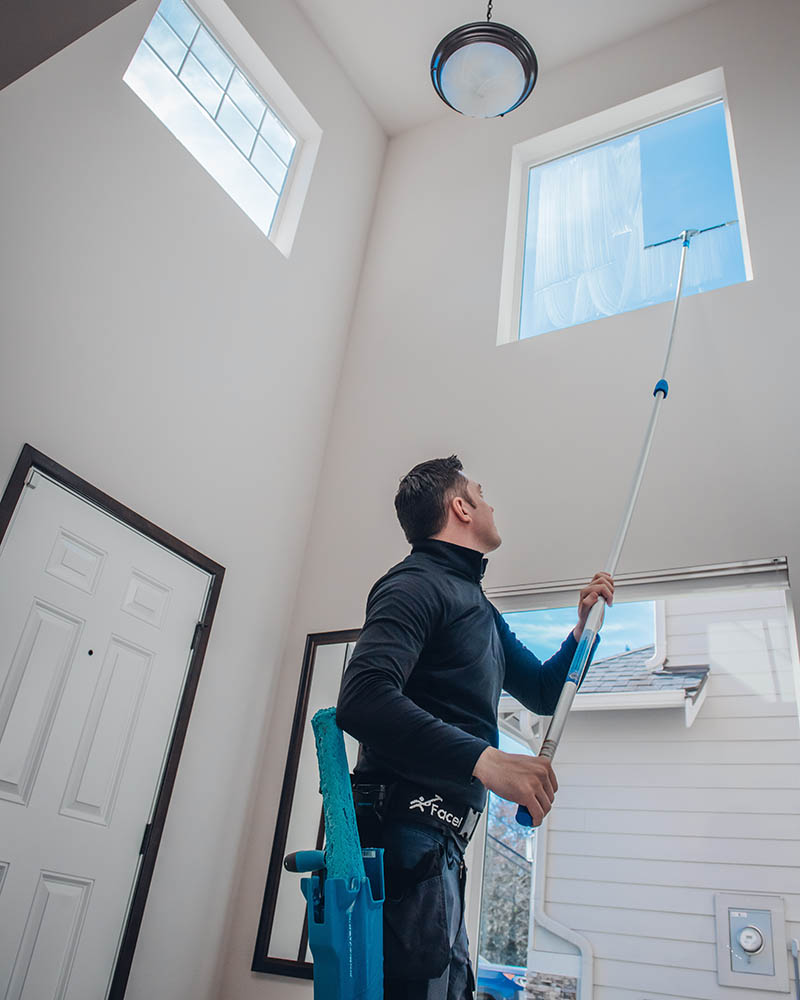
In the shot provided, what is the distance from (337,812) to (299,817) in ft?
7.01

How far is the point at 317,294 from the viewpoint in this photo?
4.23 metres

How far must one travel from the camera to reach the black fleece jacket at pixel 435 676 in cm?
126

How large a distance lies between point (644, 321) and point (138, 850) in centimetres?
284

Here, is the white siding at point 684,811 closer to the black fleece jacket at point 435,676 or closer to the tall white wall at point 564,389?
the tall white wall at point 564,389

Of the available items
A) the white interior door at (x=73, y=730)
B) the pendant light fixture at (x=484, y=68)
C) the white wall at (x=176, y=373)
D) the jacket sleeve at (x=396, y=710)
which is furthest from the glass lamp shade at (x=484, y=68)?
the jacket sleeve at (x=396, y=710)

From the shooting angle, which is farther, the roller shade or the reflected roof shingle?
the reflected roof shingle

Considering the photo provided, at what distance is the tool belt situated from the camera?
134 centimetres

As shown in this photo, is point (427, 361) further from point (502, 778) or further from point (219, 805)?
point (502, 778)

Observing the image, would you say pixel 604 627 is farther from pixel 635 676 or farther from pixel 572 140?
pixel 572 140

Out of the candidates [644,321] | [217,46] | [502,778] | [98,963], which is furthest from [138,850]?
[217,46]

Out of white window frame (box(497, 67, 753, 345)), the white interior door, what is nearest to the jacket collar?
the white interior door

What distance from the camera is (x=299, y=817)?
3201 mm

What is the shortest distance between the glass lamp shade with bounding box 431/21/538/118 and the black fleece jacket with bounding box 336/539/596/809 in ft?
7.72

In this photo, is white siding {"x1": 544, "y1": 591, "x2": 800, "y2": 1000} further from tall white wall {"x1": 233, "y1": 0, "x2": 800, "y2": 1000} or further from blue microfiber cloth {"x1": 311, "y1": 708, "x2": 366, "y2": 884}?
blue microfiber cloth {"x1": 311, "y1": 708, "x2": 366, "y2": 884}
